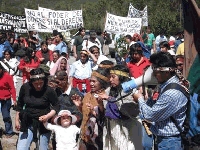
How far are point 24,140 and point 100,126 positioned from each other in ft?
3.49

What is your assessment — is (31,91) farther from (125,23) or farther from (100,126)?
(125,23)

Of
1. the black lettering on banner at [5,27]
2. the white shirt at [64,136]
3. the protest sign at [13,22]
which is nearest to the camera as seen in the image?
the white shirt at [64,136]

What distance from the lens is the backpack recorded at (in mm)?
4680

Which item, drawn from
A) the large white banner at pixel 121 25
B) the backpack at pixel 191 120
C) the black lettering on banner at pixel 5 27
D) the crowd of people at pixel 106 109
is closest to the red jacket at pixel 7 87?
the crowd of people at pixel 106 109

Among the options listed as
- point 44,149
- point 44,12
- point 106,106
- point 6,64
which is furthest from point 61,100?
point 44,12

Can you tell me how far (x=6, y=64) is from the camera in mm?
11555

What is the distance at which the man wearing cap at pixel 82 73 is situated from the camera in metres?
9.34

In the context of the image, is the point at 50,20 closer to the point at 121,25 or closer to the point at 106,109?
the point at 121,25

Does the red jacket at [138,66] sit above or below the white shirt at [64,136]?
above

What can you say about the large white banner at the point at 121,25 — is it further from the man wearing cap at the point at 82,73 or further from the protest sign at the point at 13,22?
the man wearing cap at the point at 82,73

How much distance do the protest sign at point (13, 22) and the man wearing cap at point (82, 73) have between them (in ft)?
30.5

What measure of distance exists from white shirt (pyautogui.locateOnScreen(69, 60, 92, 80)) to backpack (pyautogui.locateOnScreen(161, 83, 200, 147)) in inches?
185

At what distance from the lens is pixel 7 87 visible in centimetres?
870

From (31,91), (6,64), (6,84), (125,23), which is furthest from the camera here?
(125,23)
